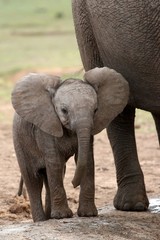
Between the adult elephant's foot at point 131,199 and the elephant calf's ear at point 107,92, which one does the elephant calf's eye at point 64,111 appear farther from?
the adult elephant's foot at point 131,199

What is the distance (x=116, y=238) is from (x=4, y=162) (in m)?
3.45

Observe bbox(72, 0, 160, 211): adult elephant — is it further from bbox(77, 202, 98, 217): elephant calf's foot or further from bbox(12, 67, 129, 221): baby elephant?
bbox(77, 202, 98, 217): elephant calf's foot

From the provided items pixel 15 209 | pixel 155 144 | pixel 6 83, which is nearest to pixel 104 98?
pixel 15 209

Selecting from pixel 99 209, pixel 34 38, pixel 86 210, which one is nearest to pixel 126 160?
pixel 99 209

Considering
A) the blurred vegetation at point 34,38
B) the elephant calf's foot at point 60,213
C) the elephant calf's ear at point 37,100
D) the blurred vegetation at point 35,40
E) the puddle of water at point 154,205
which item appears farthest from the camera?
the blurred vegetation at point 34,38

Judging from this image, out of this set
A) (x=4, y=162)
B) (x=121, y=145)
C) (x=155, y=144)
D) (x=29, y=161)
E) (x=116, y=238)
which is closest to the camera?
(x=116, y=238)

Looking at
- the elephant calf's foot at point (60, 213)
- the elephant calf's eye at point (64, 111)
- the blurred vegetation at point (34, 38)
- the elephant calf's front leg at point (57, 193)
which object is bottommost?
the blurred vegetation at point (34, 38)

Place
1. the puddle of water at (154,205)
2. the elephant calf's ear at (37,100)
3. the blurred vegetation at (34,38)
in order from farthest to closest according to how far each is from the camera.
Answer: the blurred vegetation at (34,38) < the puddle of water at (154,205) < the elephant calf's ear at (37,100)

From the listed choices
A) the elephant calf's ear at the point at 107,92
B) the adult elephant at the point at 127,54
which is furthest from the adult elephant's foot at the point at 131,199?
the elephant calf's ear at the point at 107,92

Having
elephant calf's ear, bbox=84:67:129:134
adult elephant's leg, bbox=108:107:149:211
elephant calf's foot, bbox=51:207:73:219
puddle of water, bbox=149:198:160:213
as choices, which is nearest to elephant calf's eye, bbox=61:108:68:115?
elephant calf's ear, bbox=84:67:129:134

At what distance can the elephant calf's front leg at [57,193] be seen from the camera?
5422 mm

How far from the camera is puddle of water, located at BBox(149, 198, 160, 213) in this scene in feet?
20.6

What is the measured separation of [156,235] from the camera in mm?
5527

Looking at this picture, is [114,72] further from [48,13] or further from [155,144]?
[48,13]
